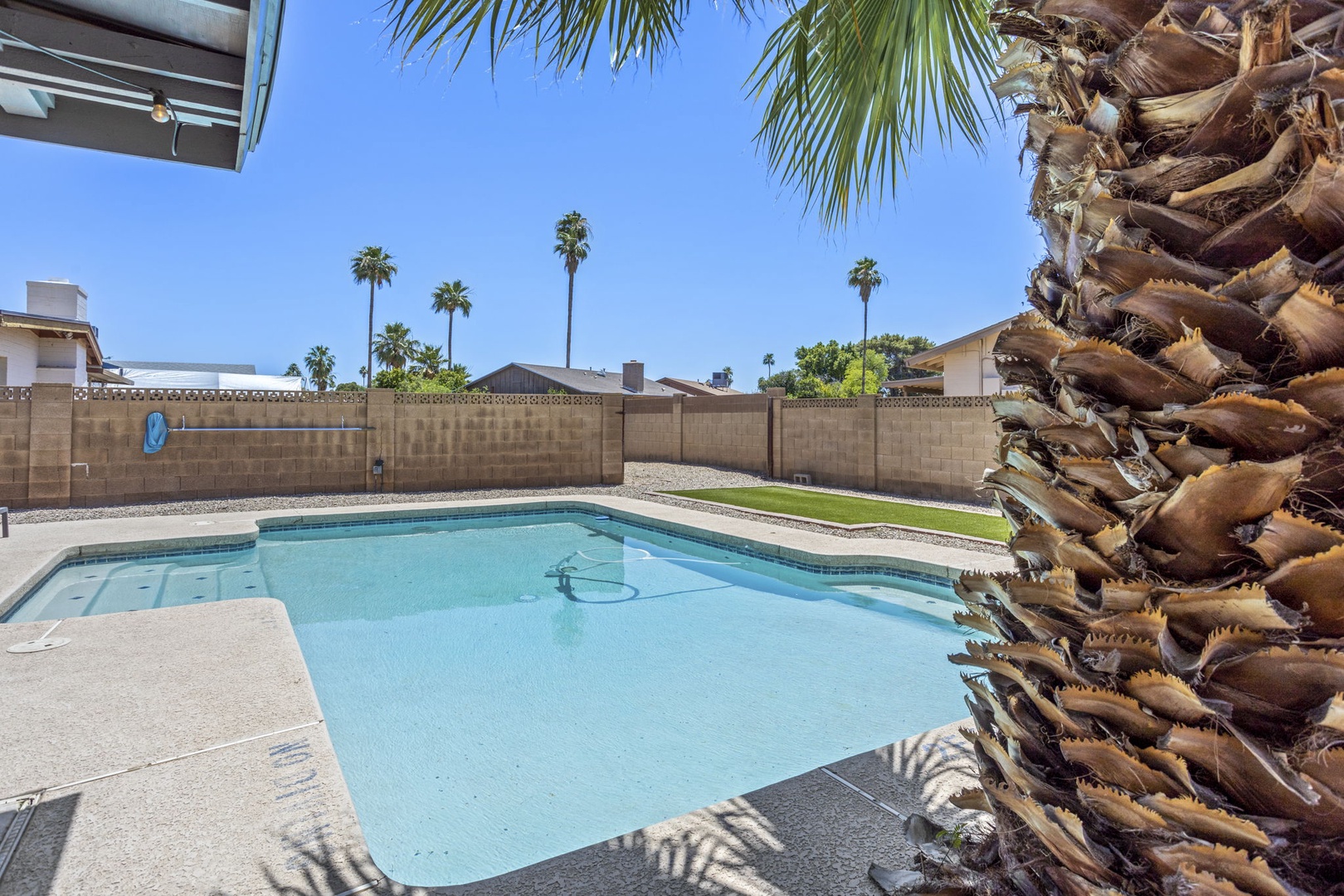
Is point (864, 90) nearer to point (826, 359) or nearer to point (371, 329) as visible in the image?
point (826, 359)

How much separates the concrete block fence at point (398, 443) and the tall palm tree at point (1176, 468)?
12.0 metres

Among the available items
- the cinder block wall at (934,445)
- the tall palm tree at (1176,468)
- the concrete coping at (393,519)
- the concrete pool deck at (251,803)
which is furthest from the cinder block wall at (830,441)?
the tall palm tree at (1176,468)

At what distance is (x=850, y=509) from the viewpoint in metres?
11.8

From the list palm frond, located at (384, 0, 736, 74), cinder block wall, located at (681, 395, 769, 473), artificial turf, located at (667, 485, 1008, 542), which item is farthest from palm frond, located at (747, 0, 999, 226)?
cinder block wall, located at (681, 395, 769, 473)

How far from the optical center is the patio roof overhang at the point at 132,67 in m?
2.36

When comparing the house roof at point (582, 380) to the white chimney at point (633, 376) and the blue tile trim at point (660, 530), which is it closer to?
the white chimney at point (633, 376)

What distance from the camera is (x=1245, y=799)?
930 mm

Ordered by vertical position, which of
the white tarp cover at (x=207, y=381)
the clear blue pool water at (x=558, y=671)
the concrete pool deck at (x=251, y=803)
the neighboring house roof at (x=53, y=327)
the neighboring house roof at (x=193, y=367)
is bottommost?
the clear blue pool water at (x=558, y=671)

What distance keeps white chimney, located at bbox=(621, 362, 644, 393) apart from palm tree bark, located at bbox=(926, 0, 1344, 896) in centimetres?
3003

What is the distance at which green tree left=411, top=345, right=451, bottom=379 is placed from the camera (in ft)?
A: 139

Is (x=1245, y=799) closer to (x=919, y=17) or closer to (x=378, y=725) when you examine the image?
(x=919, y=17)

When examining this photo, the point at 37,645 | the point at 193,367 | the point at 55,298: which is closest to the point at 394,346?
the point at 193,367

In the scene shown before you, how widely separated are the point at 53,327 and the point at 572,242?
24.7 metres

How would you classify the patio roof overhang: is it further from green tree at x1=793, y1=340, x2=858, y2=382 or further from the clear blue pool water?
green tree at x1=793, y1=340, x2=858, y2=382
